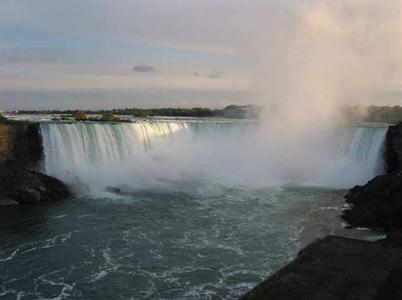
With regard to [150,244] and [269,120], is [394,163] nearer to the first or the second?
[269,120]

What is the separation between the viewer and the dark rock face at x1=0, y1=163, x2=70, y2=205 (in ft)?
64.5

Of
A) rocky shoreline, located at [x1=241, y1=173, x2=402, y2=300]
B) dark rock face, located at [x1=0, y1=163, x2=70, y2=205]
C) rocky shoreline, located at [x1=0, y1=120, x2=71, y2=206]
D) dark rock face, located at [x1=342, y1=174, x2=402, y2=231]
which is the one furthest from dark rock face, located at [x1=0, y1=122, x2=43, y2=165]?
rocky shoreline, located at [x1=241, y1=173, x2=402, y2=300]

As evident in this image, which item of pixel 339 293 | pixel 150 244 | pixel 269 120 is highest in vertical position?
pixel 269 120

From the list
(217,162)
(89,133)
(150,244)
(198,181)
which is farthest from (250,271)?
(217,162)

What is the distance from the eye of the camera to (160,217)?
56.2 feet

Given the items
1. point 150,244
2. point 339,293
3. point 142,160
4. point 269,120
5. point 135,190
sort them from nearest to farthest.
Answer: point 339,293 < point 150,244 < point 135,190 < point 142,160 < point 269,120

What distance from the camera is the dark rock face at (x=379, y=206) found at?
15094 mm

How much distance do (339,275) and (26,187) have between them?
14711 mm

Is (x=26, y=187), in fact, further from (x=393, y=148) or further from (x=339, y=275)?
(x=393, y=148)

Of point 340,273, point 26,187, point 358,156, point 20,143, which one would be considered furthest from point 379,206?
point 20,143

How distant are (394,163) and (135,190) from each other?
1244cm

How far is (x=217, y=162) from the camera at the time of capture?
29953mm

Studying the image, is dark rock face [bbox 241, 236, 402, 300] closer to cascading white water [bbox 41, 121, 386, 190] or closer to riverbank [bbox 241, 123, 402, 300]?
riverbank [bbox 241, 123, 402, 300]

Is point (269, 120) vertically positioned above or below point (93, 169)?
above
